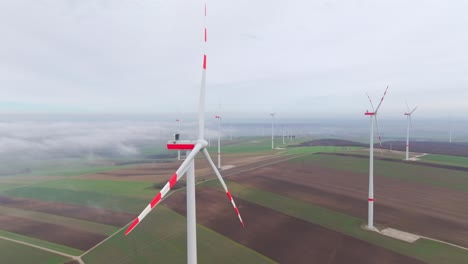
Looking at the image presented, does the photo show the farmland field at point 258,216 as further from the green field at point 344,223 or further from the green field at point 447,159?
the green field at point 447,159

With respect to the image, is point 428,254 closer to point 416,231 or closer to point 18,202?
point 416,231

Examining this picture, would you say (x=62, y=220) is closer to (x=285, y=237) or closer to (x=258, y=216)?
(x=258, y=216)

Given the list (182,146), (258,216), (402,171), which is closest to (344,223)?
(258,216)

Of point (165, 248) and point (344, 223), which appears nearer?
point (165, 248)

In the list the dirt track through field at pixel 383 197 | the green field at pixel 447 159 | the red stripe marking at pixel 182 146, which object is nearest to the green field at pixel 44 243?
the red stripe marking at pixel 182 146

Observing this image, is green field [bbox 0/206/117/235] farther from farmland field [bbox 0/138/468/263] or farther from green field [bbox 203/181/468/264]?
green field [bbox 203/181/468/264]

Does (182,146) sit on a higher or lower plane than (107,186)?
higher

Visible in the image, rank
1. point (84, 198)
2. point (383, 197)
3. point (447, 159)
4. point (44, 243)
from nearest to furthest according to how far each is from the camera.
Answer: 1. point (44, 243)
2. point (383, 197)
3. point (84, 198)
4. point (447, 159)
